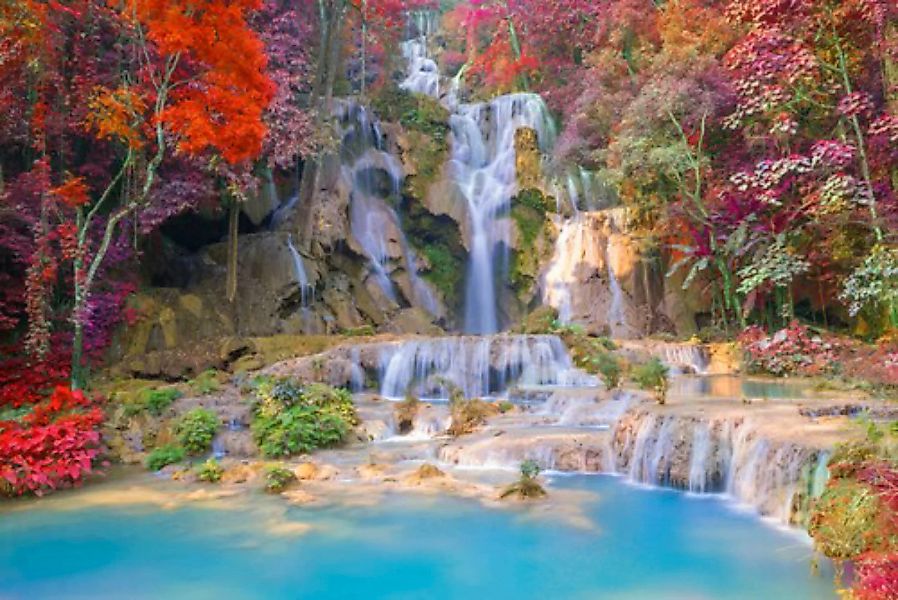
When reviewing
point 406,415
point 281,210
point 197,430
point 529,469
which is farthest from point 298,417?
point 281,210

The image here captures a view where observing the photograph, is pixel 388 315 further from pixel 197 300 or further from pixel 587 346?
pixel 587 346

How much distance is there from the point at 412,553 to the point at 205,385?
297 inches

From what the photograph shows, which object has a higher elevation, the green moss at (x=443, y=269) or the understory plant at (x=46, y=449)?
the green moss at (x=443, y=269)

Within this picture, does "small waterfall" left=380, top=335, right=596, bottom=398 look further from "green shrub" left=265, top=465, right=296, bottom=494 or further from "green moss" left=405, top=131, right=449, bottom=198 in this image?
"green moss" left=405, top=131, right=449, bottom=198

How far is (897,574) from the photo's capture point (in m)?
3.56

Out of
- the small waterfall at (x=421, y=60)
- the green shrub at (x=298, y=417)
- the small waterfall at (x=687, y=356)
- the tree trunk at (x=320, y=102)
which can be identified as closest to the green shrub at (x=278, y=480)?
the green shrub at (x=298, y=417)

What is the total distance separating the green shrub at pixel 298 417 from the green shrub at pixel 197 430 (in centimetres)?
59

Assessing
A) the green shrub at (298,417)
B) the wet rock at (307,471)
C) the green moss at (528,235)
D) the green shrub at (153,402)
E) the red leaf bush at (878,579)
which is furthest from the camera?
the green moss at (528,235)

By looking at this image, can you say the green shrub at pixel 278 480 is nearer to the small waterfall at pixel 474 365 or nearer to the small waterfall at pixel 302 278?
the small waterfall at pixel 474 365

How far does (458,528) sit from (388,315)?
13116mm

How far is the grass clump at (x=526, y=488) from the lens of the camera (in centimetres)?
731

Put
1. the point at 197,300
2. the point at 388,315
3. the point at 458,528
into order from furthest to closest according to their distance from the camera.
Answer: the point at 388,315 < the point at 197,300 < the point at 458,528

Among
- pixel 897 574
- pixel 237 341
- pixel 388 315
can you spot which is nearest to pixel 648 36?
pixel 388 315

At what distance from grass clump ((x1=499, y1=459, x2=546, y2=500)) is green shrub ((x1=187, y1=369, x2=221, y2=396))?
6.68 m
